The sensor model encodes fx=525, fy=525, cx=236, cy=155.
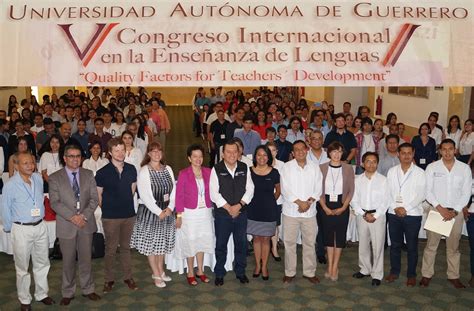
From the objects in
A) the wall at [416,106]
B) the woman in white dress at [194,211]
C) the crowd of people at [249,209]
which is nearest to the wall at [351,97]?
the wall at [416,106]

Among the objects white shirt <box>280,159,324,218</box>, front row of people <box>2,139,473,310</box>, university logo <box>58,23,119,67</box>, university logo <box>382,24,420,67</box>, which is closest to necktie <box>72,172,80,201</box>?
front row of people <box>2,139,473,310</box>

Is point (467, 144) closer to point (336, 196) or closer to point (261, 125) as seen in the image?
point (261, 125)

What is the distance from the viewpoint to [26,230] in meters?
4.91

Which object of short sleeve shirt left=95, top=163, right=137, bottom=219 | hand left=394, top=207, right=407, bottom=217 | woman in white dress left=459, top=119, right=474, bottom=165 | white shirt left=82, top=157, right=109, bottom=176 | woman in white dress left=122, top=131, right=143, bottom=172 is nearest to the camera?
short sleeve shirt left=95, top=163, right=137, bottom=219

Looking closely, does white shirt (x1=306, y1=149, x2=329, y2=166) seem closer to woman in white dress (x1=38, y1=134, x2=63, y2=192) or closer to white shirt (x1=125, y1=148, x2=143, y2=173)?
white shirt (x1=125, y1=148, x2=143, y2=173)

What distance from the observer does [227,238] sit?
5.77 meters

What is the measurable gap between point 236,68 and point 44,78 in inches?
39.1

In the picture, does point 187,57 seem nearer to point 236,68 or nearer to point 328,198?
point 236,68

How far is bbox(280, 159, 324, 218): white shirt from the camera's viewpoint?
18.5ft

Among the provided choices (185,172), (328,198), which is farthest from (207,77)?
(328,198)

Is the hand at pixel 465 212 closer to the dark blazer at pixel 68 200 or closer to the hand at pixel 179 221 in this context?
the hand at pixel 179 221

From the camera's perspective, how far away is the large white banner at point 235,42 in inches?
106

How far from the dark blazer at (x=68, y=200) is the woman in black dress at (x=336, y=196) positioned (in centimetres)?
245

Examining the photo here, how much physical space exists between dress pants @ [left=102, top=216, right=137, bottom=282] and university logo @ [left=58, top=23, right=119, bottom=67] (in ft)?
9.63
